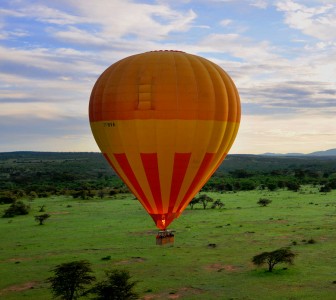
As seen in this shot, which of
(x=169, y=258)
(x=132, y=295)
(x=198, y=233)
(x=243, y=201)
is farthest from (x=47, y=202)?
(x=132, y=295)

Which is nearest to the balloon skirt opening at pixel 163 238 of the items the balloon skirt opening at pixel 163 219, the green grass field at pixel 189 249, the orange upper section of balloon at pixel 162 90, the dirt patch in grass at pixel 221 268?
the balloon skirt opening at pixel 163 219

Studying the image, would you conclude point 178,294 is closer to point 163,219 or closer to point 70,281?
point 163,219

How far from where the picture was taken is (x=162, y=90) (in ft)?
89.5

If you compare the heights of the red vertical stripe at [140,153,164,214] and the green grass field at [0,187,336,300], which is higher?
the red vertical stripe at [140,153,164,214]

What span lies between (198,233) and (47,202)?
39327mm

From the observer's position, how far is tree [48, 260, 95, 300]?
2812 cm

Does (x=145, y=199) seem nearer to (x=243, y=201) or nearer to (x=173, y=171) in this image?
(x=173, y=171)

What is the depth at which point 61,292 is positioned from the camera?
91.5 ft

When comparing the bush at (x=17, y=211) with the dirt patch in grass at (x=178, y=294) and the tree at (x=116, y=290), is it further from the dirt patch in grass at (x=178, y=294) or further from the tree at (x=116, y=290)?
the tree at (x=116, y=290)

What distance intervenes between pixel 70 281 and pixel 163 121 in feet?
37.0

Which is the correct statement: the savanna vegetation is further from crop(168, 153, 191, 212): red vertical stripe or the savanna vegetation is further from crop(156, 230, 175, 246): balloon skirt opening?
crop(168, 153, 191, 212): red vertical stripe

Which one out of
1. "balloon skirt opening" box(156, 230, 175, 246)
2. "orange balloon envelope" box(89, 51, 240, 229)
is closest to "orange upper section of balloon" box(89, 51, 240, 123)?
→ "orange balloon envelope" box(89, 51, 240, 229)

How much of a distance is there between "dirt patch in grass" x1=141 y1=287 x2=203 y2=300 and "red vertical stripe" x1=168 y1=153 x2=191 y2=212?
204 inches

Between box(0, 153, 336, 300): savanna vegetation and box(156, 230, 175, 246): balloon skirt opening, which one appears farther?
box(0, 153, 336, 300): savanna vegetation
